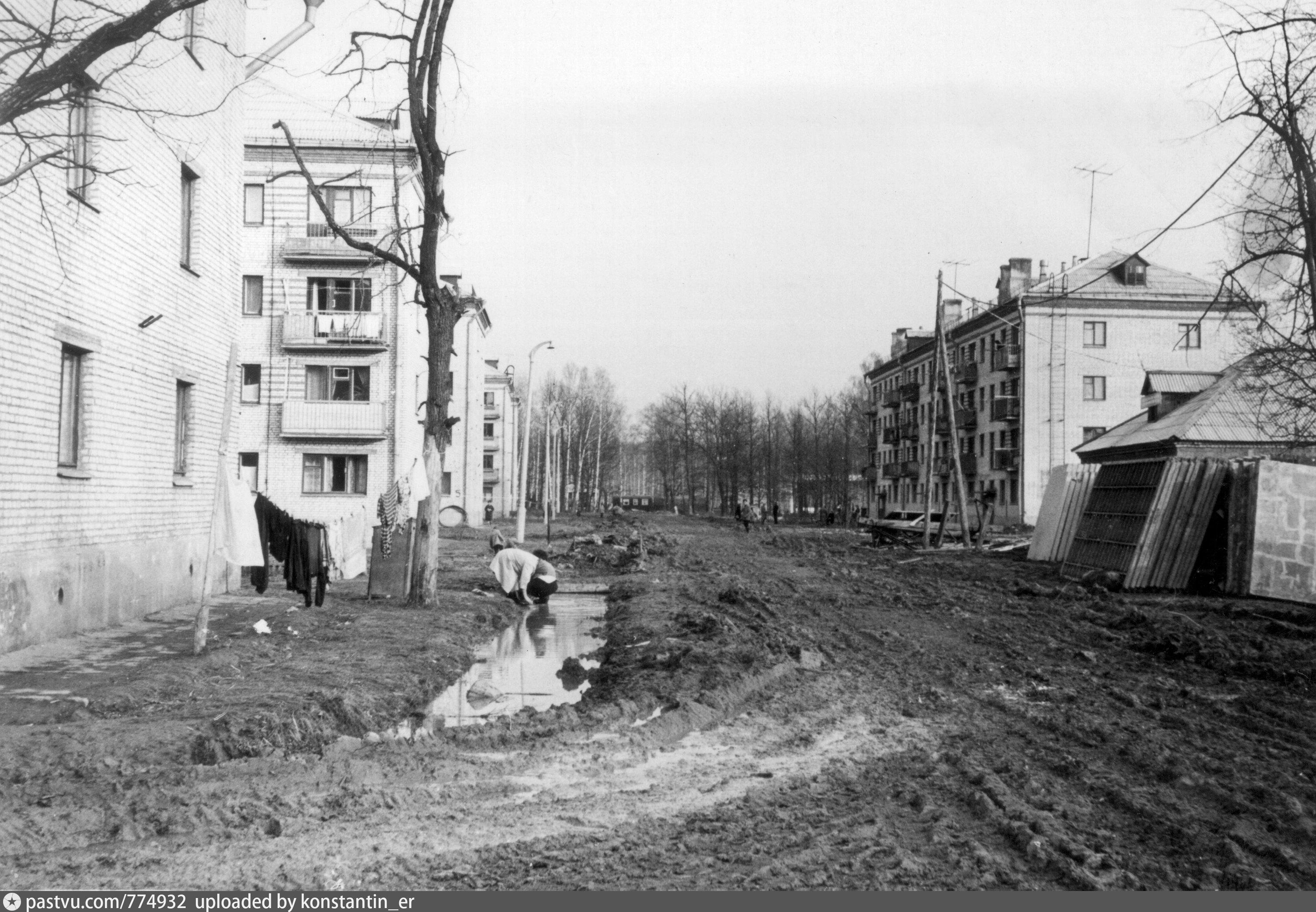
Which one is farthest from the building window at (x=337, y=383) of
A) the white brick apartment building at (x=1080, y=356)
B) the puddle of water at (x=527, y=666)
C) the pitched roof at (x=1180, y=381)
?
the white brick apartment building at (x=1080, y=356)

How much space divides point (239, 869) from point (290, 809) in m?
0.94

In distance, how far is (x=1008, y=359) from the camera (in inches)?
2181

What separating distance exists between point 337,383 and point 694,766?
104ft

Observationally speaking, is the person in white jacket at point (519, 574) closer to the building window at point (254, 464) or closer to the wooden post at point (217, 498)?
the wooden post at point (217, 498)

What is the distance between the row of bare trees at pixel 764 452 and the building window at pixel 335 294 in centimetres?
5564

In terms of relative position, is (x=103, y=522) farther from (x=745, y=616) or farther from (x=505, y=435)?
(x=505, y=435)

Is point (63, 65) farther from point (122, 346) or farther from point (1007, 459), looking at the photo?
point (1007, 459)

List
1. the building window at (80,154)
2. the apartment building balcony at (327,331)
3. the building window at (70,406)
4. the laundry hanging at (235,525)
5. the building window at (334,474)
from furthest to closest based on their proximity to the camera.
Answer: the building window at (334,474) < the apartment building balcony at (327,331) < the building window at (70,406) < the building window at (80,154) < the laundry hanging at (235,525)

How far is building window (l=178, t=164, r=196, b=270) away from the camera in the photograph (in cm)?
1694

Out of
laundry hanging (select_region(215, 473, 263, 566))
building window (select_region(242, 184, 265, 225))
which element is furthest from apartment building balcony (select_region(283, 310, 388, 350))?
laundry hanging (select_region(215, 473, 263, 566))

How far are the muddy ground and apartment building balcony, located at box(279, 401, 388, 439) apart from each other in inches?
861

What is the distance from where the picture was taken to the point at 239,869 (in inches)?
196

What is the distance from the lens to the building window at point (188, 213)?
55.6 feet

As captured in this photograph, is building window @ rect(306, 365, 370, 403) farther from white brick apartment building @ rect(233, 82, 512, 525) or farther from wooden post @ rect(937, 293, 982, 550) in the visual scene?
wooden post @ rect(937, 293, 982, 550)
